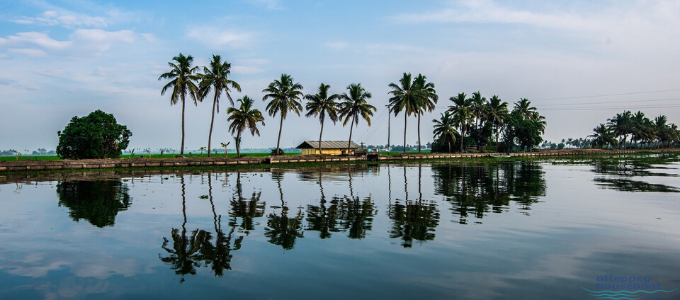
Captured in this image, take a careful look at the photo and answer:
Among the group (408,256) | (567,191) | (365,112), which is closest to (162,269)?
(408,256)

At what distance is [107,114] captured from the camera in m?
55.8

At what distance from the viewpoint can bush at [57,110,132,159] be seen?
171 ft

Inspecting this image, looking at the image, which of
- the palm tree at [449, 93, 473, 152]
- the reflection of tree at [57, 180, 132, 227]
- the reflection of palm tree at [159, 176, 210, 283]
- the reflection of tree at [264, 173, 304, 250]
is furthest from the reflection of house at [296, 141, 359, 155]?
the reflection of palm tree at [159, 176, 210, 283]

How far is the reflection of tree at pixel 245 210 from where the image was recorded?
547 inches

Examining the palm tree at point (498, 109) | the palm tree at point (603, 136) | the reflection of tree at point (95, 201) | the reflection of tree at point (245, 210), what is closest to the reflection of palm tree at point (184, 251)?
the reflection of tree at point (245, 210)

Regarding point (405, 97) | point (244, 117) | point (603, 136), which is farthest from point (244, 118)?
point (603, 136)

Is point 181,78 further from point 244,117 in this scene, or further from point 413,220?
point 413,220

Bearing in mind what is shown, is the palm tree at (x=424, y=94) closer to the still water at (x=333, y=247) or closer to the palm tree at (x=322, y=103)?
the palm tree at (x=322, y=103)

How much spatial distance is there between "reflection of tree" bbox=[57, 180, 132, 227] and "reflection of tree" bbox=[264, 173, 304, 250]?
17.3 feet

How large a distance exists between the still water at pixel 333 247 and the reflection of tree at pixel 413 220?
0.17ft

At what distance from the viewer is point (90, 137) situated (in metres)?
51.9

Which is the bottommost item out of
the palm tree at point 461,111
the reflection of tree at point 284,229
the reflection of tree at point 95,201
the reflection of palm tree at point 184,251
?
the reflection of palm tree at point 184,251

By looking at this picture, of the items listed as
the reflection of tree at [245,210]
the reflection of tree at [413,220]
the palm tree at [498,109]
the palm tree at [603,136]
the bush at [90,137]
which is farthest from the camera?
the palm tree at [603,136]

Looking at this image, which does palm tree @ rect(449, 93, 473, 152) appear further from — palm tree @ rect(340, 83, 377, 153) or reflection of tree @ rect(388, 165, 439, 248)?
reflection of tree @ rect(388, 165, 439, 248)
